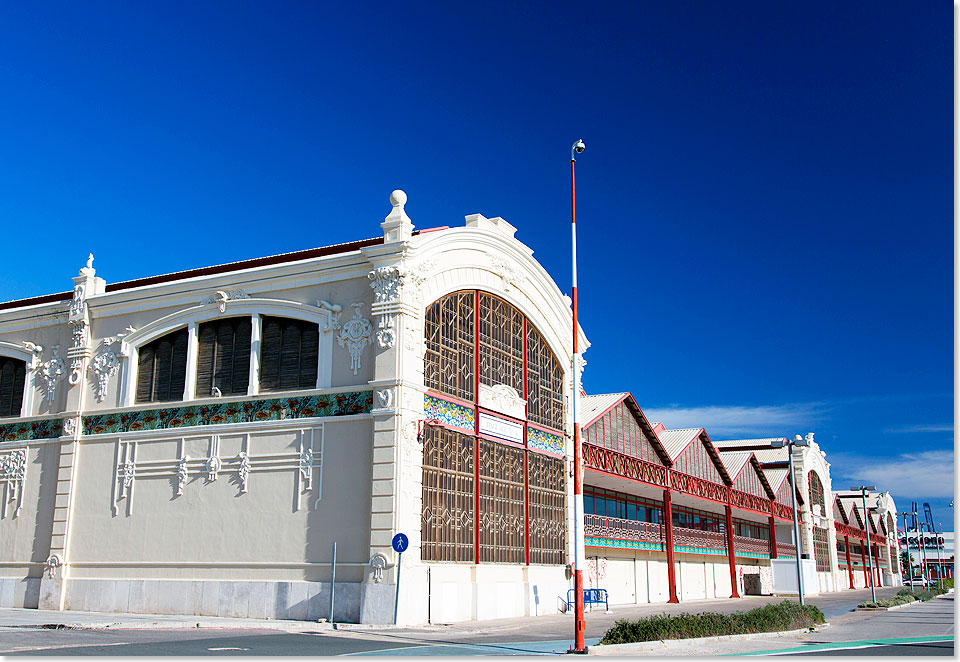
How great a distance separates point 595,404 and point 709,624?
20902mm

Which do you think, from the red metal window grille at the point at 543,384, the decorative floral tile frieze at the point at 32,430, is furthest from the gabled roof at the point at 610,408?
the decorative floral tile frieze at the point at 32,430

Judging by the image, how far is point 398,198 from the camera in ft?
88.8

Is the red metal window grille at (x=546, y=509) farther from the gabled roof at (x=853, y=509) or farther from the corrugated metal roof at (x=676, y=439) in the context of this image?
the gabled roof at (x=853, y=509)

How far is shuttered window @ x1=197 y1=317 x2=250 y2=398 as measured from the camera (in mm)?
28047

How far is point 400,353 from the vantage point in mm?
25641

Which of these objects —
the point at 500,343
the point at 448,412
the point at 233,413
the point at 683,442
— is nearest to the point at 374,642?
the point at 448,412

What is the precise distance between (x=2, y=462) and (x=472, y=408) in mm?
16167

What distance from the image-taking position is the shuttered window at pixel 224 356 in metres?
28.0

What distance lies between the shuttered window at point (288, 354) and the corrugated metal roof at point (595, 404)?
46.3 ft

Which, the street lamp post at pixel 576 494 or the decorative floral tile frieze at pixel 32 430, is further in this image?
the decorative floral tile frieze at pixel 32 430

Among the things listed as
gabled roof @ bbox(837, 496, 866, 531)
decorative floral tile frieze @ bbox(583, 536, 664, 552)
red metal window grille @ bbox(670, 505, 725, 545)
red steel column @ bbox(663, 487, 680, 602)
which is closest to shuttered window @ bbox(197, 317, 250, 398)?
decorative floral tile frieze @ bbox(583, 536, 664, 552)

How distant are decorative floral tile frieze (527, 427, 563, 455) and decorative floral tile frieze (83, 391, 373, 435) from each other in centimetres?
807

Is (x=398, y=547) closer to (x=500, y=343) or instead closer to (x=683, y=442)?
(x=500, y=343)

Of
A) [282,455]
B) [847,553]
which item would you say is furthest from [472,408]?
[847,553]
